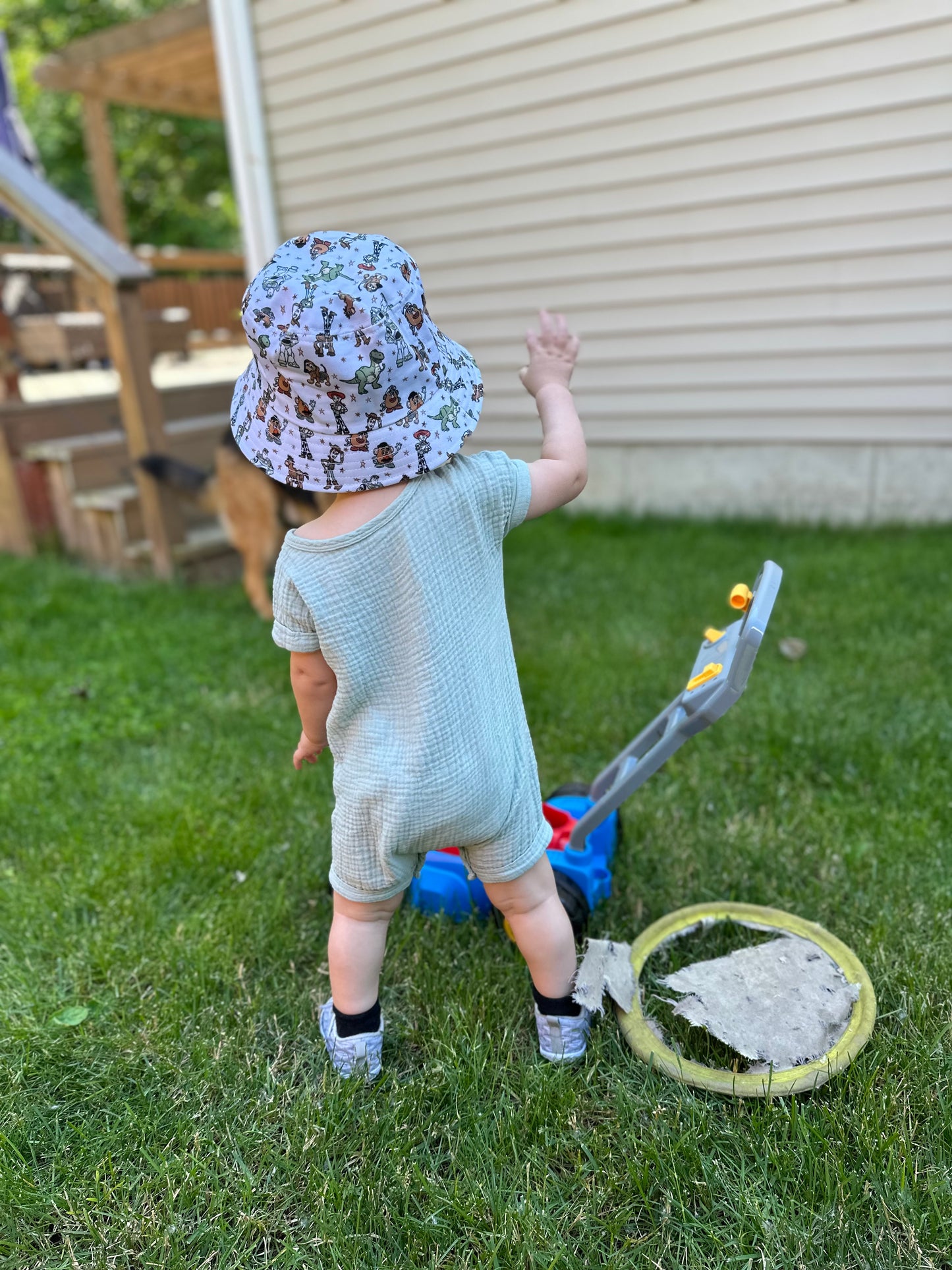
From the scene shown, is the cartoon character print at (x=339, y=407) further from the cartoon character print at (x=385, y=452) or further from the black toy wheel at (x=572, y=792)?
the black toy wheel at (x=572, y=792)

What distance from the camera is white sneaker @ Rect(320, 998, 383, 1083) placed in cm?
183

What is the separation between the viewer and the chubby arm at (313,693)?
1624 millimetres

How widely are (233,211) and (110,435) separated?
72.5 ft

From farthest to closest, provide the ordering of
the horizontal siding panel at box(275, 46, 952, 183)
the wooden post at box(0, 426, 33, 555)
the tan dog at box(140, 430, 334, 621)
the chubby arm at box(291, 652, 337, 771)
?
the wooden post at box(0, 426, 33, 555) < the horizontal siding panel at box(275, 46, 952, 183) < the tan dog at box(140, 430, 334, 621) < the chubby arm at box(291, 652, 337, 771)

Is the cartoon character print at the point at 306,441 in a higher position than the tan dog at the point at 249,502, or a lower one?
higher

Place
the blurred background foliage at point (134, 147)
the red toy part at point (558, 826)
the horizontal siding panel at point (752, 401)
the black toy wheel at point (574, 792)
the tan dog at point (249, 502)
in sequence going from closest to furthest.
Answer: the red toy part at point (558, 826) → the black toy wheel at point (574, 792) → the tan dog at point (249, 502) → the horizontal siding panel at point (752, 401) → the blurred background foliage at point (134, 147)

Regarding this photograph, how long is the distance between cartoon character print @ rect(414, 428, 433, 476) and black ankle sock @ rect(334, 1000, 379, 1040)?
104cm

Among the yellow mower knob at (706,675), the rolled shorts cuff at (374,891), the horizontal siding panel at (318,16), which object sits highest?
the horizontal siding panel at (318,16)

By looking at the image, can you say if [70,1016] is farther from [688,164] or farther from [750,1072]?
[688,164]

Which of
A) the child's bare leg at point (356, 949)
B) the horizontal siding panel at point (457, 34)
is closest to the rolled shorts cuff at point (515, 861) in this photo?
the child's bare leg at point (356, 949)

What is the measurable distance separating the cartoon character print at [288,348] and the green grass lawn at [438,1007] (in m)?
1.31

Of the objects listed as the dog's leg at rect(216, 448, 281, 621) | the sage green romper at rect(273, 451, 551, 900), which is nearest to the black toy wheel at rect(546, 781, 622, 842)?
the sage green romper at rect(273, 451, 551, 900)

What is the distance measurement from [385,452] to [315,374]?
16 centimetres

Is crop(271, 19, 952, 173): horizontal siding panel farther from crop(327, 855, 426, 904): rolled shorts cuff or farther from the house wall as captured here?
crop(327, 855, 426, 904): rolled shorts cuff
